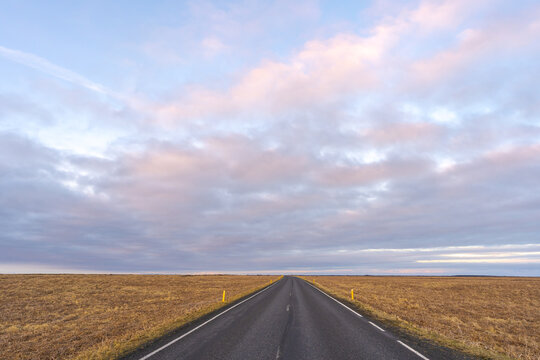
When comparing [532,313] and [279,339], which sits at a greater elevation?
[279,339]

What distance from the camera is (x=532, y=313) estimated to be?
22891 mm

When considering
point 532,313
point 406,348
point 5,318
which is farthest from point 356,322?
point 5,318

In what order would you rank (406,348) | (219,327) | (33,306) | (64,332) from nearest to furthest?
(406,348), (219,327), (64,332), (33,306)

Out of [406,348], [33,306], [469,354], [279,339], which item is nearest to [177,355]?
[279,339]

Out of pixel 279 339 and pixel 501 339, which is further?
pixel 501 339

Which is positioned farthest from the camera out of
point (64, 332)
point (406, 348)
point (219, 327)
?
point (64, 332)

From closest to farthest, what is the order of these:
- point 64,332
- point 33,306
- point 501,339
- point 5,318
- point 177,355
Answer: point 177,355 < point 501,339 < point 64,332 < point 5,318 < point 33,306

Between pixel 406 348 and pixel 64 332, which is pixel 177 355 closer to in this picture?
pixel 406 348

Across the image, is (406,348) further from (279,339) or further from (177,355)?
(177,355)

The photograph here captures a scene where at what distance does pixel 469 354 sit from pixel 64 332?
1715 centimetres

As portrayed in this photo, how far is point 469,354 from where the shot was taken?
31.4ft

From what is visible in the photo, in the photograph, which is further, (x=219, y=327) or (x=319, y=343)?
(x=219, y=327)

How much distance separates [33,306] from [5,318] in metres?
5.71

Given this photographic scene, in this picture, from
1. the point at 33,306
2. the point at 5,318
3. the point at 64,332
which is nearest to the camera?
the point at 64,332
